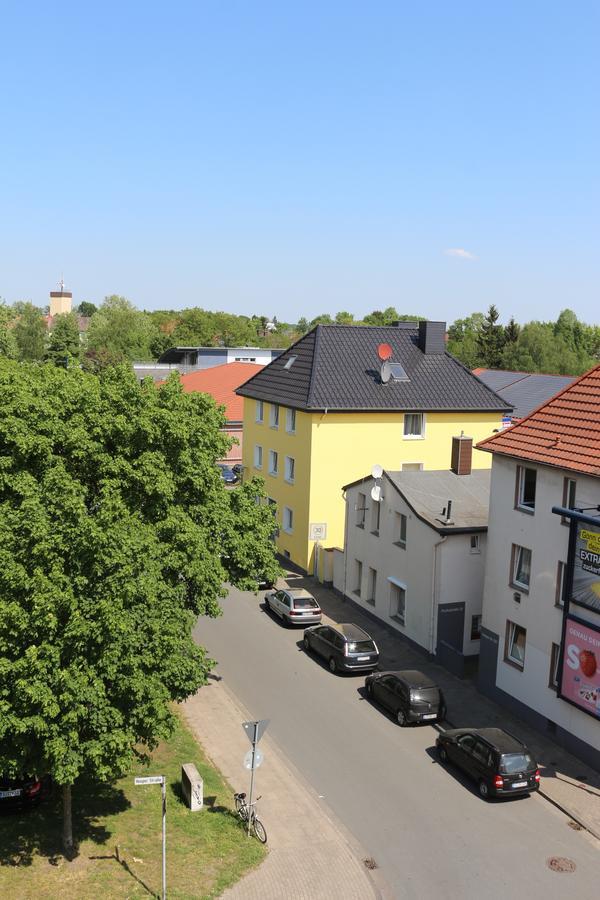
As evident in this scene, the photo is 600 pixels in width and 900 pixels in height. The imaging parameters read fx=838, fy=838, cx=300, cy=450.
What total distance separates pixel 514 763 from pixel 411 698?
4582 millimetres

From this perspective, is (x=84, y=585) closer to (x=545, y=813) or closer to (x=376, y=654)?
(x=545, y=813)

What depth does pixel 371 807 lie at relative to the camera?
20.5m

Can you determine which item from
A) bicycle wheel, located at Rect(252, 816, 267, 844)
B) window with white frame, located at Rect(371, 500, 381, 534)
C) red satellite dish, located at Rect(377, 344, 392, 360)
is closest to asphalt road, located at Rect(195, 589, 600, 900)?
bicycle wheel, located at Rect(252, 816, 267, 844)

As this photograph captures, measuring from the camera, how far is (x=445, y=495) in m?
32.2

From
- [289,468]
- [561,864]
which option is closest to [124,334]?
[289,468]

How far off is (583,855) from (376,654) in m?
10.9

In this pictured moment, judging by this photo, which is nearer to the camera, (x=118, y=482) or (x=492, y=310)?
(x=118, y=482)

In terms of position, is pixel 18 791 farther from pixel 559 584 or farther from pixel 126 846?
pixel 559 584

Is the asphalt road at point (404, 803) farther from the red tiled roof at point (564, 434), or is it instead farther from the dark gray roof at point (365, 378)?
the dark gray roof at point (365, 378)

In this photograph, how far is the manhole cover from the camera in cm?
1802

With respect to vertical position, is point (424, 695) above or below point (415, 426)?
below

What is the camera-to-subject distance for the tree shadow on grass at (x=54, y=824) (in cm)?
1750

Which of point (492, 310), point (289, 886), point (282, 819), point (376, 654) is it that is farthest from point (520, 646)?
point (492, 310)

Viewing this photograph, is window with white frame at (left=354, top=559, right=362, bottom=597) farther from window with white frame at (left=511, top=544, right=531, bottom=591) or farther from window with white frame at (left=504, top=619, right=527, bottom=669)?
window with white frame at (left=511, top=544, right=531, bottom=591)
